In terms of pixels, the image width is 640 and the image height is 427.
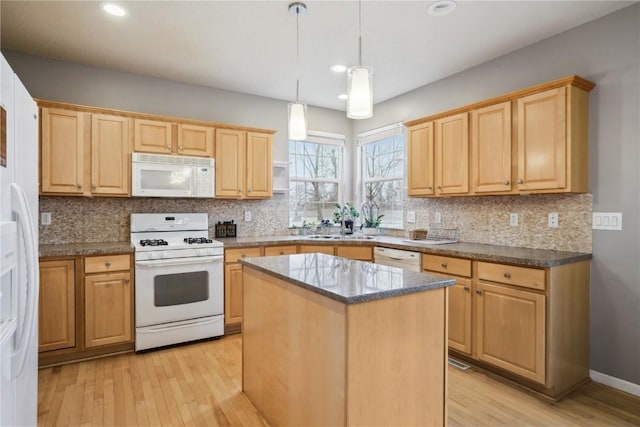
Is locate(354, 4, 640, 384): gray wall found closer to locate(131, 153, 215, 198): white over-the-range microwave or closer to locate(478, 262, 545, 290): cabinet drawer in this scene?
locate(478, 262, 545, 290): cabinet drawer

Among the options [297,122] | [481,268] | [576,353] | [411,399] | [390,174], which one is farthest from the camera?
[390,174]

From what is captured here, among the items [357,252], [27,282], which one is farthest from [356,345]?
[357,252]

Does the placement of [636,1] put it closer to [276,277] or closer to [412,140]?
[412,140]

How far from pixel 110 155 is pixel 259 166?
145cm

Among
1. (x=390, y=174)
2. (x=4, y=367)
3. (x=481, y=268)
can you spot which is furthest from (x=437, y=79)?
(x=4, y=367)

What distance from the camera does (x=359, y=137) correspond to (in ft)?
16.5

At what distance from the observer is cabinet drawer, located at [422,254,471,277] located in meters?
2.85

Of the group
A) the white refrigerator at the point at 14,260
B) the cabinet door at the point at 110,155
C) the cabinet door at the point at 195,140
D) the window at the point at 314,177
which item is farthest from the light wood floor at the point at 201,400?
the window at the point at 314,177

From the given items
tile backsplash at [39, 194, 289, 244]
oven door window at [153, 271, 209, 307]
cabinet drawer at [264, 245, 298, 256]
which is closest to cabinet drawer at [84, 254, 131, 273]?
oven door window at [153, 271, 209, 307]

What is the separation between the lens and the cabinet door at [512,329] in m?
2.39

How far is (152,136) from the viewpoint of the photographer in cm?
348

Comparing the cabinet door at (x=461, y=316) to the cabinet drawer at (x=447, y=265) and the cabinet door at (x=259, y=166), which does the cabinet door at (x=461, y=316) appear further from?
the cabinet door at (x=259, y=166)

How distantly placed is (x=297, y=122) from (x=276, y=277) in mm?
875

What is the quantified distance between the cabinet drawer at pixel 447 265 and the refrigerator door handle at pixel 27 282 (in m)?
2.67
